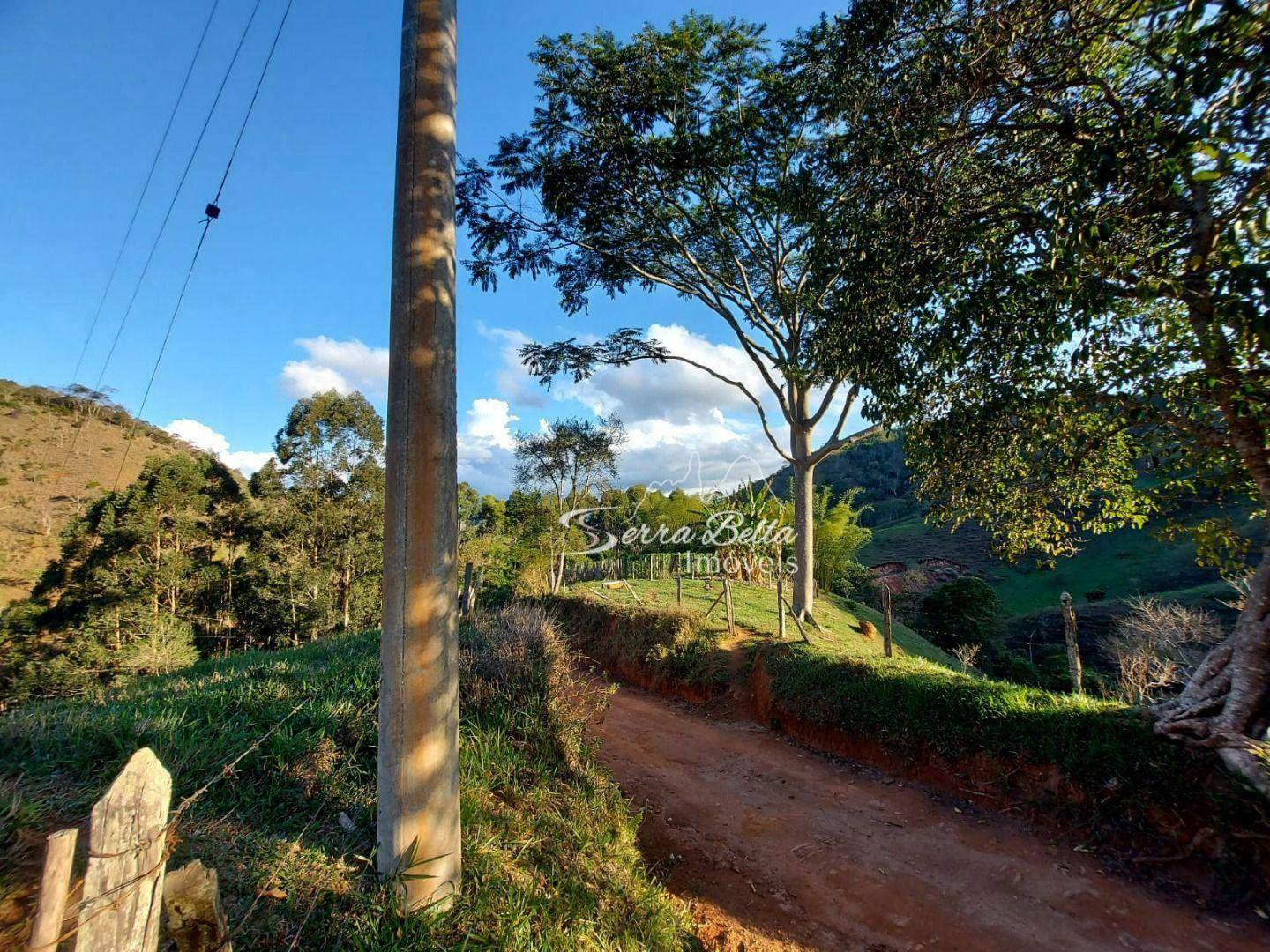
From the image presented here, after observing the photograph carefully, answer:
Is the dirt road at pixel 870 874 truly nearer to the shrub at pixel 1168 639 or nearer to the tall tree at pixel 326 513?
the shrub at pixel 1168 639

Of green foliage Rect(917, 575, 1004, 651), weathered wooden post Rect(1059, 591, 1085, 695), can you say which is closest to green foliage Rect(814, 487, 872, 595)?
green foliage Rect(917, 575, 1004, 651)

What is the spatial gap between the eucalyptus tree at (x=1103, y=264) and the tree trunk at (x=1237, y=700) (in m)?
0.01

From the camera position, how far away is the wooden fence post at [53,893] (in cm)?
130

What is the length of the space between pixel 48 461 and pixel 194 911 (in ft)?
163

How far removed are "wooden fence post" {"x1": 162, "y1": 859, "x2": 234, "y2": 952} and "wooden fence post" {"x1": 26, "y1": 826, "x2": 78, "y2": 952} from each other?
1.25ft

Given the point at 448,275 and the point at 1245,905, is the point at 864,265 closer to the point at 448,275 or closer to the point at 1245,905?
the point at 448,275

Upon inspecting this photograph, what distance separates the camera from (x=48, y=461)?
34.9 metres

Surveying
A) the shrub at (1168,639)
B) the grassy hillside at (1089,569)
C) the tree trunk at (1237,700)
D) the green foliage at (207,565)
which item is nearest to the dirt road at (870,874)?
the tree trunk at (1237,700)

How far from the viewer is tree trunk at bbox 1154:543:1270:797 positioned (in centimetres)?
423

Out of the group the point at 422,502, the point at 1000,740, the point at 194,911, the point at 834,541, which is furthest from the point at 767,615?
the point at 194,911

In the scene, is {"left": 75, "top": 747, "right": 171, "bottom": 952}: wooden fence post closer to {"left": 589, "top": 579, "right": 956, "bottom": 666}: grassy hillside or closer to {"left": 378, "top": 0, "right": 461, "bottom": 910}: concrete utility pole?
{"left": 378, "top": 0, "right": 461, "bottom": 910}: concrete utility pole

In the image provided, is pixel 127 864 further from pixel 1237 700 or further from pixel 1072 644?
pixel 1072 644

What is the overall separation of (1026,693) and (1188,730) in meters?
1.55


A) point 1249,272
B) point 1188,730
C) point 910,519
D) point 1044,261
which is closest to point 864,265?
point 1044,261
